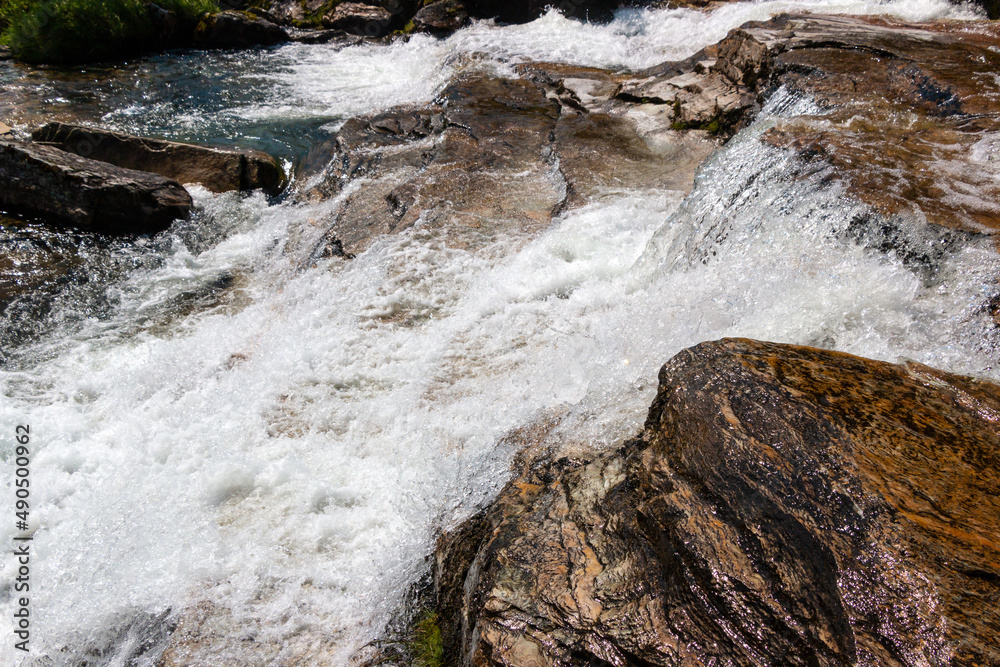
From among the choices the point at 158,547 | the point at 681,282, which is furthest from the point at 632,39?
the point at 158,547

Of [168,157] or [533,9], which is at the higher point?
[533,9]

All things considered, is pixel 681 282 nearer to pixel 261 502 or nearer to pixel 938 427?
pixel 938 427

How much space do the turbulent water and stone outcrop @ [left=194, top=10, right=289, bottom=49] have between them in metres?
8.92

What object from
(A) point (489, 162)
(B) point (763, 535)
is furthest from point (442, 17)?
(B) point (763, 535)

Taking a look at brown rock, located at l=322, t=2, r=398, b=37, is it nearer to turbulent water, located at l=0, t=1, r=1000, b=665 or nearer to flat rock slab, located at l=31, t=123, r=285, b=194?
flat rock slab, located at l=31, t=123, r=285, b=194

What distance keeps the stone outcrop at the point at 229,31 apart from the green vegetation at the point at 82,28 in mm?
582

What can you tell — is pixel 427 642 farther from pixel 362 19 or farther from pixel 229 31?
pixel 362 19

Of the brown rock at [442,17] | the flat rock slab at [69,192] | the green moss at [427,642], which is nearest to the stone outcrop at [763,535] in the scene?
the green moss at [427,642]

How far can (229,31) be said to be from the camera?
40.8 feet

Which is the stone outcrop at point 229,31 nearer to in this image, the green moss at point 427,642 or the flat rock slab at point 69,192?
the flat rock slab at point 69,192

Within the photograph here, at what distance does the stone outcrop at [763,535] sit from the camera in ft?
5.22

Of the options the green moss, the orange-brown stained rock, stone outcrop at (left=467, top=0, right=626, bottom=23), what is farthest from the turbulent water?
stone outcrop at (left=467, top=0, right=626, bottom=23)

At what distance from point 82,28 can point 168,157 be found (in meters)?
6.65

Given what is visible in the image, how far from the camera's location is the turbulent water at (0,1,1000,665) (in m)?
2.72
